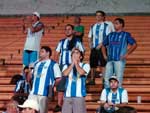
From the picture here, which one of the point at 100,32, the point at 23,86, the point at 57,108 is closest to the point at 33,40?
the point at 23,86

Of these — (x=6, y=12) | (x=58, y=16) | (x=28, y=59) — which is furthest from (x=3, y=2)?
(x=28, y=59)

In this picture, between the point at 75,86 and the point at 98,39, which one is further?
the point at 98,39

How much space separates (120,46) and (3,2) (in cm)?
732

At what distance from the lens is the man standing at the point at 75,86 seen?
6.69 meters

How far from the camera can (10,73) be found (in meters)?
9.84

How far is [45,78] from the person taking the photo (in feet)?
22.4

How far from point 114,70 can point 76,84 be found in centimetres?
89

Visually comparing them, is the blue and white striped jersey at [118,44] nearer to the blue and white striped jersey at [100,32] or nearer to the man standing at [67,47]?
the man standing at [67,47]

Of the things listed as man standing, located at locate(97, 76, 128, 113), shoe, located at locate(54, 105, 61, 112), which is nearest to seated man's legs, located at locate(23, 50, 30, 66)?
shoe, located at locate(54, 105, 61, 112)

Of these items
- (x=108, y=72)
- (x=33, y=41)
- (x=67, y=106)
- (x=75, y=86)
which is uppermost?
(x=33, y=41)

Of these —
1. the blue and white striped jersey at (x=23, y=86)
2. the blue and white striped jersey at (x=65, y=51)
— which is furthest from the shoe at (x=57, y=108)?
the blue and white striped jersey at (x=65, y=51)

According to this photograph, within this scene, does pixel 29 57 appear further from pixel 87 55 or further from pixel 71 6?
pixel 71 6

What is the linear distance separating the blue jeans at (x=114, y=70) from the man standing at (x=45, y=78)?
3.13ft

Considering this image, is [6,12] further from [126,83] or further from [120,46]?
[120,46]
